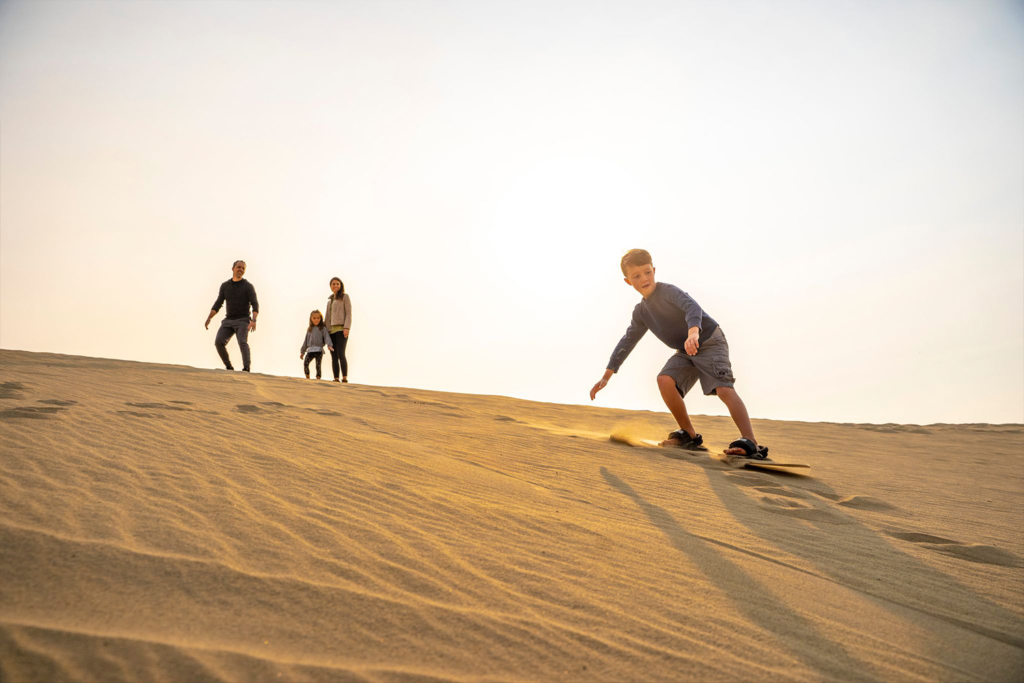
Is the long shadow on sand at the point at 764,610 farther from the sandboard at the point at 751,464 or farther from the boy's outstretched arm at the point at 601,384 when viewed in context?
the boy's outstretched arm at the point at 601,384

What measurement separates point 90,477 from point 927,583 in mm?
3606

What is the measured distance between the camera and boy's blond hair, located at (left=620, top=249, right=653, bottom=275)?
5.70 meters

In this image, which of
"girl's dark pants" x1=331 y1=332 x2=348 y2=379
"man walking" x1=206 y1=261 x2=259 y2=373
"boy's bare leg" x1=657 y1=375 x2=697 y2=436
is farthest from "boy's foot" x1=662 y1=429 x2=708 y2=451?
"girl's dark pants" x1=331 y1=332 x2=348 y2=379

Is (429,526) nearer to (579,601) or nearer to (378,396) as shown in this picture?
(579,601)

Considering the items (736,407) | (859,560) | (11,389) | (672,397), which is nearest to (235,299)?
(11,389)

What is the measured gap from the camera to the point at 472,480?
369 centimetres

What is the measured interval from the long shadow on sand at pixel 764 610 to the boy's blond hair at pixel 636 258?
2969 mm

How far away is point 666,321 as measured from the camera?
5.72m

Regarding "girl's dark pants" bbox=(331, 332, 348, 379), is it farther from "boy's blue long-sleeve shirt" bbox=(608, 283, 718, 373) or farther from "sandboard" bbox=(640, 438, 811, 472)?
"sandboard" bbox=(640, 438, 811, 472)

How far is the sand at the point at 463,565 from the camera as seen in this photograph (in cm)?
174

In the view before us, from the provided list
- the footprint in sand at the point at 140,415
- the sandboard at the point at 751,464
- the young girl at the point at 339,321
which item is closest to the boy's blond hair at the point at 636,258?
the sandboard at the point at 751,464

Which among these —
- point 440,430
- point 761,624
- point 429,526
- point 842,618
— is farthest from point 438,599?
point 440,430

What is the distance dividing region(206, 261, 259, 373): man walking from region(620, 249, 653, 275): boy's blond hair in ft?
24.4

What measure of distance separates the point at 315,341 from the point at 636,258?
922 cm
